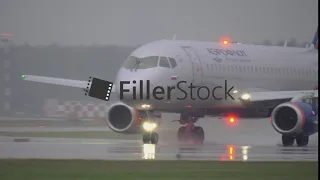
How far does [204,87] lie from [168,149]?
6.45m

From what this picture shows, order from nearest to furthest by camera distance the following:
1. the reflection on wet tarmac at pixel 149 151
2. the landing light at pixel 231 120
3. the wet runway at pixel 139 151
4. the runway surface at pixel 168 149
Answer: the wet runway at pixel 139 151
the runway surface at pixel 168 149
the reflection on wet tarmac at pixel 149 151
the landing light at pixel 231 120

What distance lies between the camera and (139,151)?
30516mm

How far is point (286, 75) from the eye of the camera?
42.7 metres

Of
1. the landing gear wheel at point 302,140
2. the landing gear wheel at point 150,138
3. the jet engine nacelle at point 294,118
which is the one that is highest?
the jet engine nacelle at point 294,118

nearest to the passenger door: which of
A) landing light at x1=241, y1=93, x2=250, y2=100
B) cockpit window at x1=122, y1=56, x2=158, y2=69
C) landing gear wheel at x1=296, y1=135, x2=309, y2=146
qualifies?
cockpit window at x1=122, y1=56, x2=158, y2=69

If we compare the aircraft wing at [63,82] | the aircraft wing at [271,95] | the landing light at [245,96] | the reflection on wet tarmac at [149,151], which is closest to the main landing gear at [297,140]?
the aircraft wing at [271,95]

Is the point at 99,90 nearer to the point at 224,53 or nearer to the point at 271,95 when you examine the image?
the point at 224,53

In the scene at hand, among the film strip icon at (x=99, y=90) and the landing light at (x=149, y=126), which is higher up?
the film strip icon at (x=99, y=90)

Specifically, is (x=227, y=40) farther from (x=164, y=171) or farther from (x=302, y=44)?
(x=164, y=171)

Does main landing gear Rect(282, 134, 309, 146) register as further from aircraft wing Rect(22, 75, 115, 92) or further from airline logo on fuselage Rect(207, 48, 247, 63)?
aircraft wing Rect(22, 75, 115, 92)

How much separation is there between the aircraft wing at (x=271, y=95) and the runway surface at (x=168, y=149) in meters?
1.76

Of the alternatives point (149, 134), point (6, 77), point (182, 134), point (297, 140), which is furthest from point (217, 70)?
point (6, 77)

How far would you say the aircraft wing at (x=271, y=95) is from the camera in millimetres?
38062

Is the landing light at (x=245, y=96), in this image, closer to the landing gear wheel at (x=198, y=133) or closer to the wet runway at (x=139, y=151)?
the landing gear wheel at (x=198, y=133)
